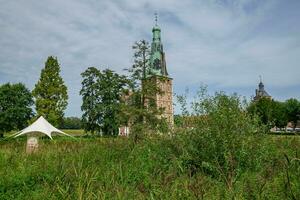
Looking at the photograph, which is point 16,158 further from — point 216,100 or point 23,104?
point 23,104

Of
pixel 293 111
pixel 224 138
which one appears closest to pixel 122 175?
Answer: pixel 224 138

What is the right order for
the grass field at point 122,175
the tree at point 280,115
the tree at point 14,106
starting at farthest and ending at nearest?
the tree at point 280,115, the tree at point 14,106, the grass field at point 122,175

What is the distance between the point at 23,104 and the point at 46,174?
55.0m

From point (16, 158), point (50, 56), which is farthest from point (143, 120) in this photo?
point (50, 56)

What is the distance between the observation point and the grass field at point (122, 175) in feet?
12.3

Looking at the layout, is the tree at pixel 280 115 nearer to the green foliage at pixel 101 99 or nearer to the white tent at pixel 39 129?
the green foliage at pixel 101 99

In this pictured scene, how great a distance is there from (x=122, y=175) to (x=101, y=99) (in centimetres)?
5065

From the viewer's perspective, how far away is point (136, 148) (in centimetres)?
823

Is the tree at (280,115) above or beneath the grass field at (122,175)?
above

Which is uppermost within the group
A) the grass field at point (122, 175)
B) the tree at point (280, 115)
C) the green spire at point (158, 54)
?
the green spire at point (158, 54)

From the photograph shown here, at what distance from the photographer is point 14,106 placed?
55562 mm

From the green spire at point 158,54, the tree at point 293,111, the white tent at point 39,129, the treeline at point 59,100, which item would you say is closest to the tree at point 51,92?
the treeline at point 59,100

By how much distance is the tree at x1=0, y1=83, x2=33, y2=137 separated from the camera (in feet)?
178

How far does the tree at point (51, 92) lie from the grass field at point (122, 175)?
4025cm
